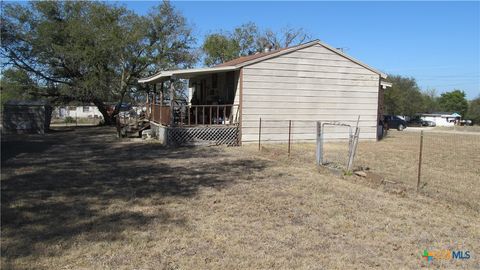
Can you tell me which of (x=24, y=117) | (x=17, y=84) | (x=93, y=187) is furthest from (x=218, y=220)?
(x=17, y=84)

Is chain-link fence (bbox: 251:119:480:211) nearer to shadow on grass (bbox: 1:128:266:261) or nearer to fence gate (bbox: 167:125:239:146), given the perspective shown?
fence gate (bbox: 167:125:239:146)

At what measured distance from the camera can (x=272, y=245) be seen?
4.71m

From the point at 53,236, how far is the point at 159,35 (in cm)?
2687

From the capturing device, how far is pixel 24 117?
22000 millimetres

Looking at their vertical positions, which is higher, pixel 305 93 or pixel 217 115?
pixel 305 93

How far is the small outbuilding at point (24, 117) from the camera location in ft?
71.4

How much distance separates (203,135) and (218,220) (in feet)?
33.5

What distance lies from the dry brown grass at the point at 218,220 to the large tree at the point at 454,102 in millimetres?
100291

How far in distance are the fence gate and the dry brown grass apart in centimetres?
539

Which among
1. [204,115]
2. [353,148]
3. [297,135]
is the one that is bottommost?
[297,135]

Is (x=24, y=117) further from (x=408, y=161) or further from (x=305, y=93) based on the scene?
(x=408, y=161)

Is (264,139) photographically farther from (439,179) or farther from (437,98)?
(437,98)

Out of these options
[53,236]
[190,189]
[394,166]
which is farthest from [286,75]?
[53,236]

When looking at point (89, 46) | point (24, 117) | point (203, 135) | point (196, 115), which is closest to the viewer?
point (203, 135)
